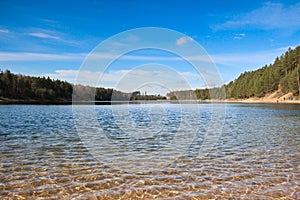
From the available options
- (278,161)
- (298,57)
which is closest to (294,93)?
(298,57)

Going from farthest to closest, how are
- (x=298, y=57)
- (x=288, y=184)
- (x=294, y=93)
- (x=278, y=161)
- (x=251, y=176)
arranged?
(x=298, y=57), (x=294, y=93), (x=278, y=161), (x=251, y=176), (x=288, y=184)

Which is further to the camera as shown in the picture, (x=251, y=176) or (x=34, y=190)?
(x=251, y=176)

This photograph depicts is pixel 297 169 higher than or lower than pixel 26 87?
lower

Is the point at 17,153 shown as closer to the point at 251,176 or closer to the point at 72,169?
the point at 72,169

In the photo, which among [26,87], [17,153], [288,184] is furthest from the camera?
[26,87]

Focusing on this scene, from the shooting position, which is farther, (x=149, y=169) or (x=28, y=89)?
(x=28, y=89)

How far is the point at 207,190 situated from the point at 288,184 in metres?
3.35

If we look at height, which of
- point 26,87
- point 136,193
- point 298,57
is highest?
point 298,57

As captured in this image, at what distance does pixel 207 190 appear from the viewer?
966 cm

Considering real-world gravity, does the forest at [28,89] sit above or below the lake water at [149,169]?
above

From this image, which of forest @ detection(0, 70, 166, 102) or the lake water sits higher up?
forest @ detection(0, 70, 166, 102)

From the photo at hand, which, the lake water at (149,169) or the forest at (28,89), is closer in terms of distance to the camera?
the lake water at (149,169)

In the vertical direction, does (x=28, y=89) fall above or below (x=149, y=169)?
above

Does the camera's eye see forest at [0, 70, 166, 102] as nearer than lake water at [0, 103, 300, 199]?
No
